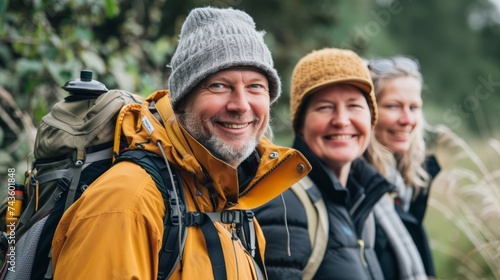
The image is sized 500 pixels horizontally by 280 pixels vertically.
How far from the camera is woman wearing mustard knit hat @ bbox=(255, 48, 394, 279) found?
362 centimetres

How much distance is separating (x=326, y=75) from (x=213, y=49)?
1.25m

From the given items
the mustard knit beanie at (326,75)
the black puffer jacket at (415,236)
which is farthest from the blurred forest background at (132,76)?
the mustard knit beanie at (326,75)

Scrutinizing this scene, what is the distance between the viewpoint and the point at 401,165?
17.1 feet

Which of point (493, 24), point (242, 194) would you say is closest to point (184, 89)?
point (242, 194)

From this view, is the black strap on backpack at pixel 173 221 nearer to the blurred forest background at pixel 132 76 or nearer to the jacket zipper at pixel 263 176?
the jacket zipper at pixel 263 176

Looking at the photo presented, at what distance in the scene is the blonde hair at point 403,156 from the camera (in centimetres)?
490

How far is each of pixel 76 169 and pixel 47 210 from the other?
182 mm

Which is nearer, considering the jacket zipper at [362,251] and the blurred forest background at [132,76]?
the jacket zipper at [362,251]

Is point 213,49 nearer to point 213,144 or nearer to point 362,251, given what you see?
point 213,144

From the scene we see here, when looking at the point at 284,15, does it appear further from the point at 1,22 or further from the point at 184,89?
the point at 184,89

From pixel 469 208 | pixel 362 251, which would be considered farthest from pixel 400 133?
pixel 469 208

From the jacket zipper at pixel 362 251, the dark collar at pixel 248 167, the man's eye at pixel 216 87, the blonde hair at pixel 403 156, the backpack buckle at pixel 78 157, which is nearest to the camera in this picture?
the backpack buckle at pixel 78 157

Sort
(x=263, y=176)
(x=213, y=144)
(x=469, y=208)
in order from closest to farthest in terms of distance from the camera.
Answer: (x=213, y=144) → (x=263, y=176) → (x=469, y=208)

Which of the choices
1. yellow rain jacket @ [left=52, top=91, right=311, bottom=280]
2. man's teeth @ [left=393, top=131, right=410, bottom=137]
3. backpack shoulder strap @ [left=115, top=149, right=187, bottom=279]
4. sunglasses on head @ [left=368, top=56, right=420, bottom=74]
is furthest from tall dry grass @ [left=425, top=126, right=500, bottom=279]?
backpack shoulder strap @ [left=115, top=149, right=187, bottom=279]
